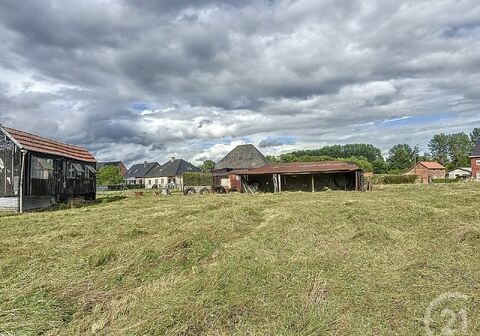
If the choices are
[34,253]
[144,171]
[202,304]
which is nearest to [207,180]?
[34,253]

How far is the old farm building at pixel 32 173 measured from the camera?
56.8 ft

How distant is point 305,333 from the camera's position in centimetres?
334

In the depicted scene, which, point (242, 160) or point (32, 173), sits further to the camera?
point (242, 160)

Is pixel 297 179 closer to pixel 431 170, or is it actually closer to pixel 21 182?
pixel 21 182

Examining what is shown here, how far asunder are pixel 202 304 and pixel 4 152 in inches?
727

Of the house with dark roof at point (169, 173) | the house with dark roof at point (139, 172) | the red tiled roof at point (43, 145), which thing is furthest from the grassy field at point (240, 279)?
the house with dark roof at point (139, 172)

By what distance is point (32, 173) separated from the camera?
18.2 m

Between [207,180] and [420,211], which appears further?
[207,180]

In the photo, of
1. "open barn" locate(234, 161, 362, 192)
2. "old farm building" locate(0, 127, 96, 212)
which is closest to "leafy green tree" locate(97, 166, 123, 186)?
"open barn" locate(234, 161, 362, 192)

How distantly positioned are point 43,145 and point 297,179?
2182cm

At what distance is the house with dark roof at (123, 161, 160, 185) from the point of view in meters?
76.4

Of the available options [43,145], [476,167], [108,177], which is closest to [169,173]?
[108,177]

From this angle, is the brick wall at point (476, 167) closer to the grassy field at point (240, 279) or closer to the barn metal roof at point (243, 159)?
the barn metal roof at point (243, 159)

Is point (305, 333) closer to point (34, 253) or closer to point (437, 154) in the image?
point (34, 253)
